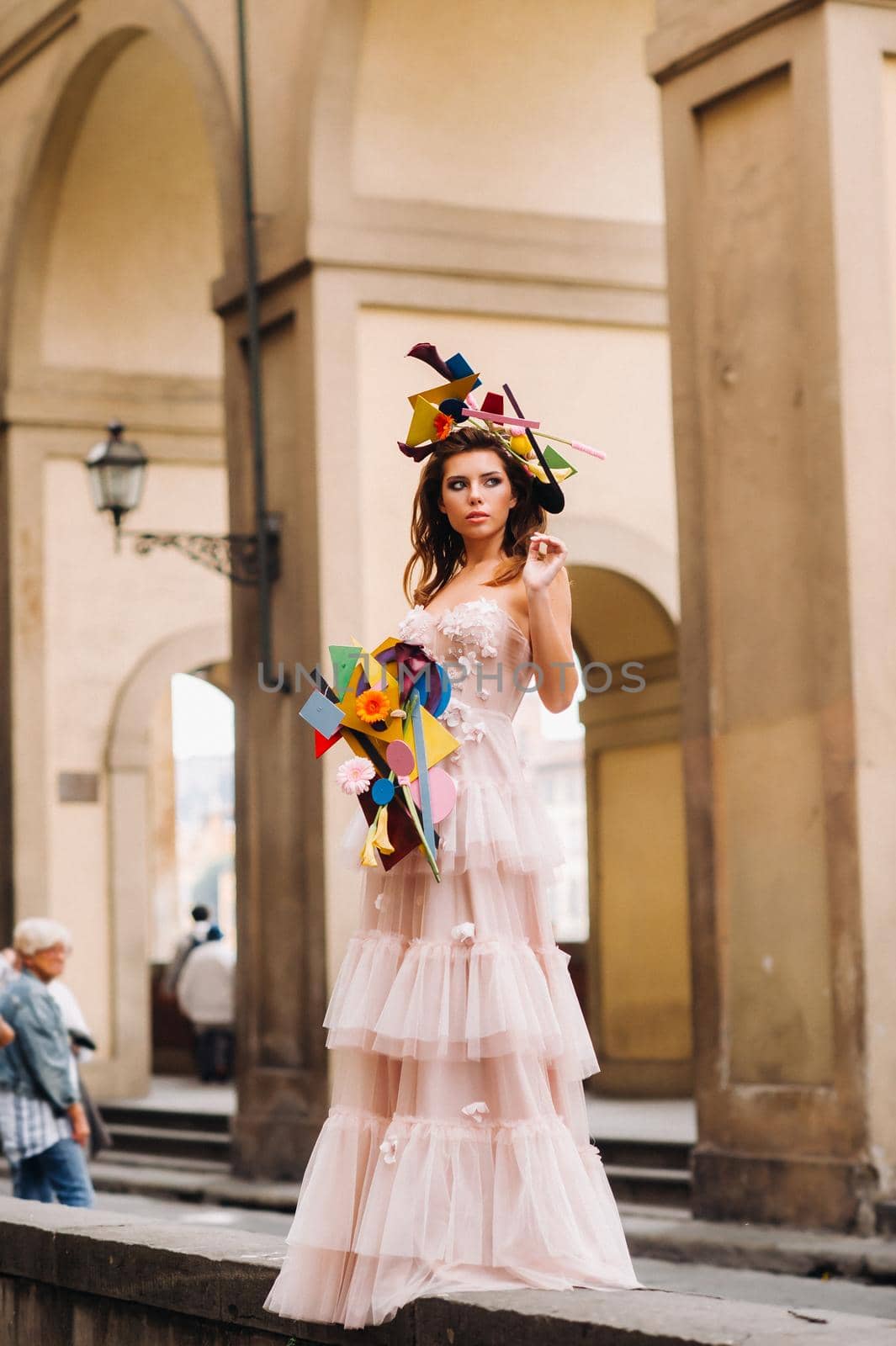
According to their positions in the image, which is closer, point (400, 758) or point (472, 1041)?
point (472, 1041)

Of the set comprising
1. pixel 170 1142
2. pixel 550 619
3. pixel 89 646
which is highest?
pixel 89 646

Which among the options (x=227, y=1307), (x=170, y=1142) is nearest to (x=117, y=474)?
(x=170, y=1142)

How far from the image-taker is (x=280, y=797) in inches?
472

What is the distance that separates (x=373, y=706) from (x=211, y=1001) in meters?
13.1

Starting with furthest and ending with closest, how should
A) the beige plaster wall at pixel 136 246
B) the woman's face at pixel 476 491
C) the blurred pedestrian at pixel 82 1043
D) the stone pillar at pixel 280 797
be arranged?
the beige plaster wall at pixel 136 246 → the stone pillar at pixel 280 797 → the blurred pedestrian at pixel 82 1043 → the woman's face at pixel 476 491

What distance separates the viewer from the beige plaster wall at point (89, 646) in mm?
16156

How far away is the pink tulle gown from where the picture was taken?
445 centimetres

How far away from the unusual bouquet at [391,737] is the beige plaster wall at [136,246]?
11.3m

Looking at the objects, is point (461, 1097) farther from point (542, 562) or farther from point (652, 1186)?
point (652, 1186)

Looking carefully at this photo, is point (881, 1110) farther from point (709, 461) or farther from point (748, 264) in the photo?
point (748, 264)

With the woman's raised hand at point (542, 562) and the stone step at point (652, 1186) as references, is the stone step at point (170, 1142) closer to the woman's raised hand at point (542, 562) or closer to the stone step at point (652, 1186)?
the stone step at point (652, 1186)

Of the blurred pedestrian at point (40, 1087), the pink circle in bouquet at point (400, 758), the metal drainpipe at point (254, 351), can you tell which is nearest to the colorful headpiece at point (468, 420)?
the pink circle in bouquet at point (400, 758)

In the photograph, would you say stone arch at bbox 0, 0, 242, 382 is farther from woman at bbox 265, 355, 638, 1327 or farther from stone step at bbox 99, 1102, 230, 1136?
woman at bbox 265, 355, 638, 1327

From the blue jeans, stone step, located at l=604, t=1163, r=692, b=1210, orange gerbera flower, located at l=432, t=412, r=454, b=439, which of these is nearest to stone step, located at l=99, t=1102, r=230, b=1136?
stone step, located at l=604, t=1163, r=692, b=1210
